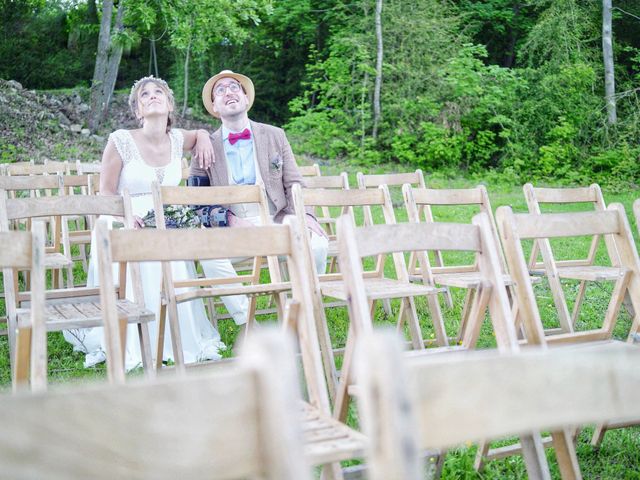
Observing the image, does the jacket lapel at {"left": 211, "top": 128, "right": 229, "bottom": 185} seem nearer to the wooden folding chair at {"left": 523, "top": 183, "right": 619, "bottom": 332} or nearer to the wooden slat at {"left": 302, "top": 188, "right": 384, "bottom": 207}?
the wooden slat at {"left": 302, "top": 188, "right": 384, "bottom": 207}

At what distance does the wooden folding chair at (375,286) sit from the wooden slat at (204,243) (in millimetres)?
861

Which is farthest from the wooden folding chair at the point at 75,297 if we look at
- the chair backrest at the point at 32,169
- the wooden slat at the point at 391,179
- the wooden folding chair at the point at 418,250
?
the chair backrest at the point at 32,169

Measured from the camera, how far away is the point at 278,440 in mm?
979

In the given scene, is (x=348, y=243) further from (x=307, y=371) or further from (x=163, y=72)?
(x=163, y=72)

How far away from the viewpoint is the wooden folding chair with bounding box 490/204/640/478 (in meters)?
2.65

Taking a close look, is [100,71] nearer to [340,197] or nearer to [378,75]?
[378,75]

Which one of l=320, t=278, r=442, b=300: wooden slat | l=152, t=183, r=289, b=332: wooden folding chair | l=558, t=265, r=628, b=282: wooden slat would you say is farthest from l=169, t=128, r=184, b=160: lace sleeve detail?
l=558, t=265, r=628, b=282: wooden slat

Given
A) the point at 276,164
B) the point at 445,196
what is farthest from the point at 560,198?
the point at 276,164

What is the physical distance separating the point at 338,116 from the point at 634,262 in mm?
13376

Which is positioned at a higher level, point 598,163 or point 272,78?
point 272,78

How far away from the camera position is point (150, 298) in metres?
4.54

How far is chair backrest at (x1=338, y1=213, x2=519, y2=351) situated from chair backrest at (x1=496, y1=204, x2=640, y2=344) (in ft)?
0.44

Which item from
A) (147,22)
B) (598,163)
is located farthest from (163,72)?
(598,163)

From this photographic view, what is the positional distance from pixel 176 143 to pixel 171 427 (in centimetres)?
433
